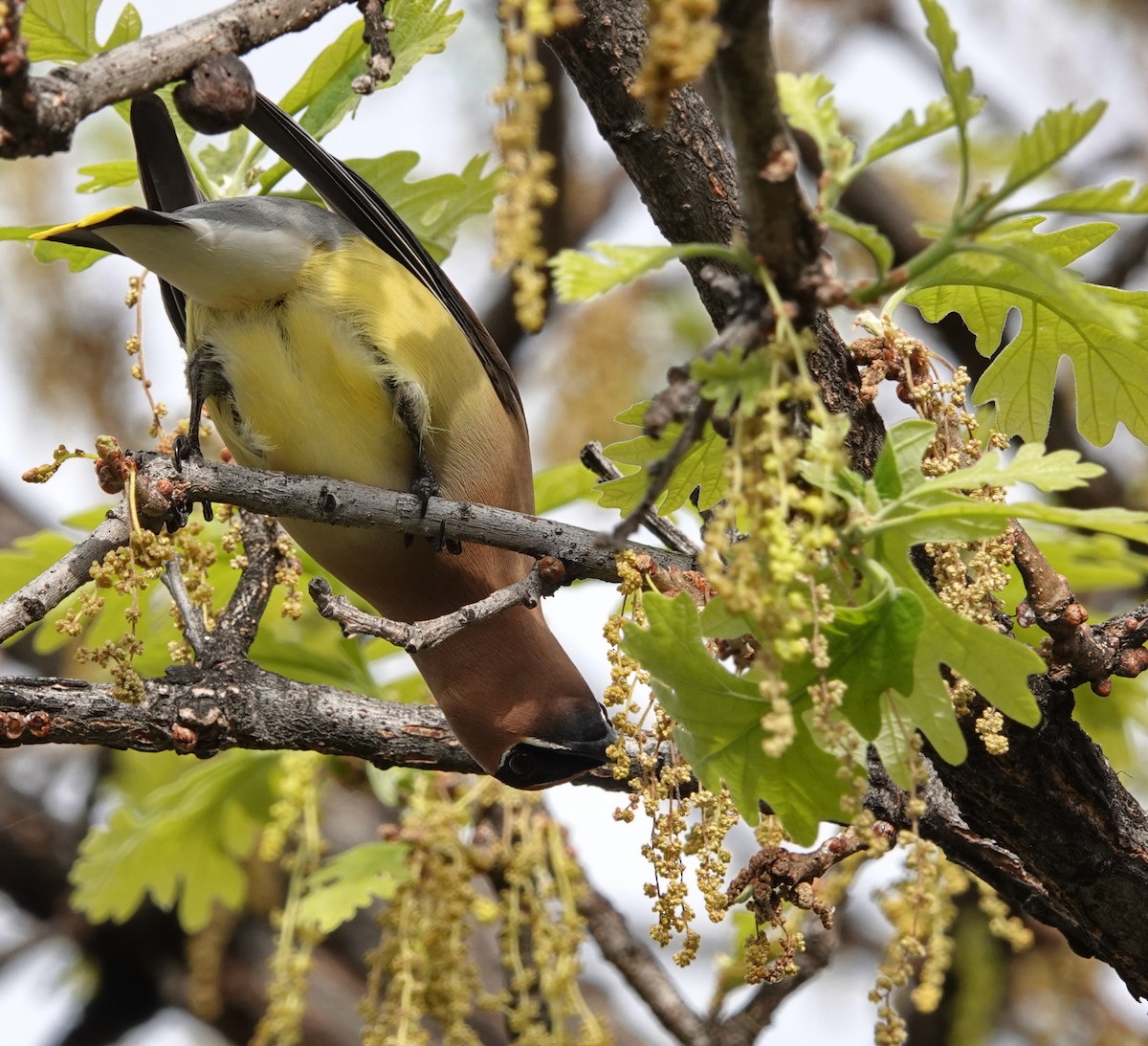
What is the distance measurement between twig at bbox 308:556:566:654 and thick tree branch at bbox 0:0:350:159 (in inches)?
39.2

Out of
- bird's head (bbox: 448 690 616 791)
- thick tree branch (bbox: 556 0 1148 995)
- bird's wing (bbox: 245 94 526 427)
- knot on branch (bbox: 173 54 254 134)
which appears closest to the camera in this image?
knot on branch (bbox: 173 54 254 134)

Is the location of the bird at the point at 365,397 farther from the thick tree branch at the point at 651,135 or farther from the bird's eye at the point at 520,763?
the thick tree branch at the point at 651,135

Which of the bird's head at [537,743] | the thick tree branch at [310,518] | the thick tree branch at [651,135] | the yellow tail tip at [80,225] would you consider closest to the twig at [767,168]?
the thick tree branch at [310,518]

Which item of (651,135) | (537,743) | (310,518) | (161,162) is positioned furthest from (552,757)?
(161,162)

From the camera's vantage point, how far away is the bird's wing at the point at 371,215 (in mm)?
3607

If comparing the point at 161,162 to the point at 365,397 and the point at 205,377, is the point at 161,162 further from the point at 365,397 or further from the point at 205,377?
the point at 365,397

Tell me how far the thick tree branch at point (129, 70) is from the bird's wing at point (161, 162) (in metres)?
1.81

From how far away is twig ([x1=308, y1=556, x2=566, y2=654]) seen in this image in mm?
2656

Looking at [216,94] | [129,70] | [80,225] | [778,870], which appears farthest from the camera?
[80,225]

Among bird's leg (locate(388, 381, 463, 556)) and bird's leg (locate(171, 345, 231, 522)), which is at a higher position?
bird's leg (locate(171, 345, 231, 522))

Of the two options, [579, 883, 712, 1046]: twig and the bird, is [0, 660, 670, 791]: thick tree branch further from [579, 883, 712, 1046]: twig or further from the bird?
[579, 883, 712, 1046]: twig

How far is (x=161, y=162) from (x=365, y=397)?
3.15 feet

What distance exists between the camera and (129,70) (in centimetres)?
201

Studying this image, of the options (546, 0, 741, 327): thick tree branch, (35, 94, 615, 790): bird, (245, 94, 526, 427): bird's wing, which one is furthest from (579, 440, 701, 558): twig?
(245, 94, 526, 427): bird's wing
